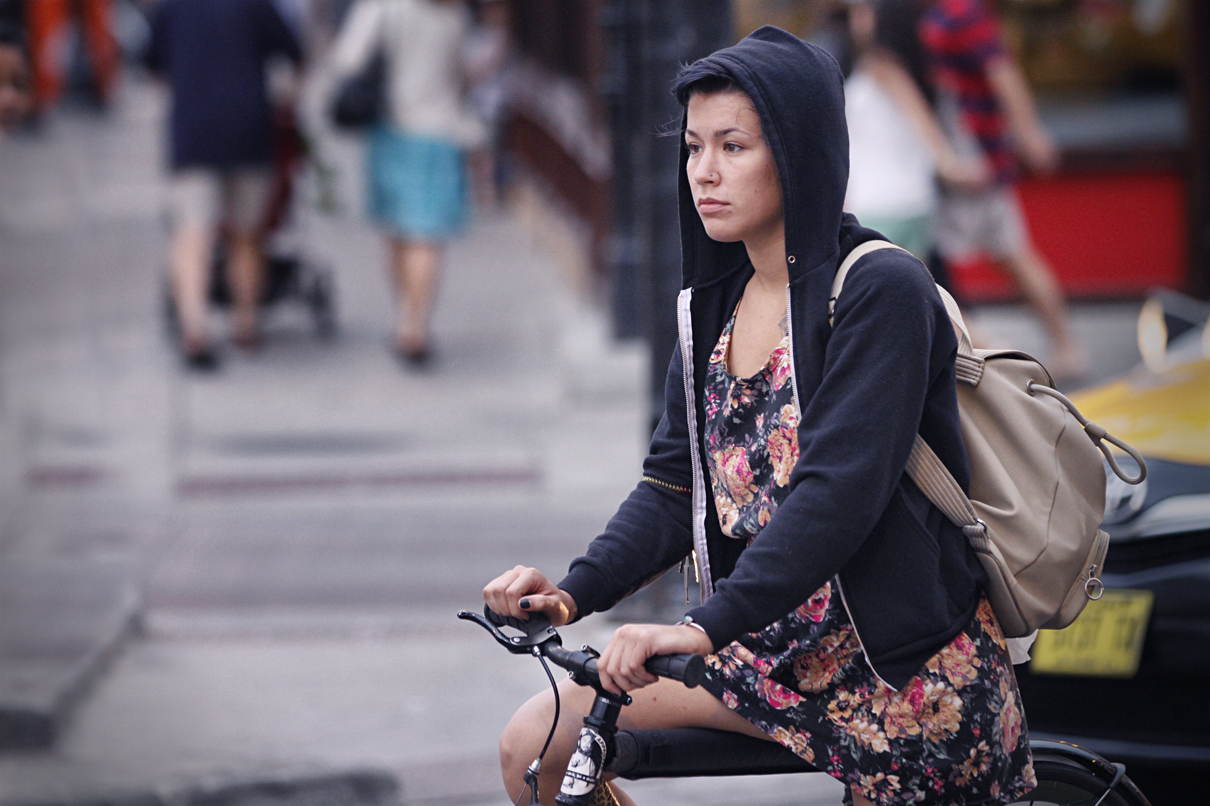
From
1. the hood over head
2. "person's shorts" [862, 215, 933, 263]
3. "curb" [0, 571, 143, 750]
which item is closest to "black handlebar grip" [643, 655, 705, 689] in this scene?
the hood over head

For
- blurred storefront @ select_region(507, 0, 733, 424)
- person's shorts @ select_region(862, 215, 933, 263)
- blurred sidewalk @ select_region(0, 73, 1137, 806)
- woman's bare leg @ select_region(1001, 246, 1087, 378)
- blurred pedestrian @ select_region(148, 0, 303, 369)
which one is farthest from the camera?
blurred pedestrian @ select_region(148, 0, 303, 369)

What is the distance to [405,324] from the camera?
30.8 feet

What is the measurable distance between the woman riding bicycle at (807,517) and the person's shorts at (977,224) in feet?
17.8

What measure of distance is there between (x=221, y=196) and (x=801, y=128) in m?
7.61

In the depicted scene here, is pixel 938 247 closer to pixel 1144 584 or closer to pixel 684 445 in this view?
pixel 1144 584

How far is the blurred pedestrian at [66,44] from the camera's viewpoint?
23938 mm

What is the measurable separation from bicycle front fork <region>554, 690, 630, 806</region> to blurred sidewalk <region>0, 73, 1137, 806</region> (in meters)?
2.13

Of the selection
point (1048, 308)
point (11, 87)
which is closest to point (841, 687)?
point (11, 87)

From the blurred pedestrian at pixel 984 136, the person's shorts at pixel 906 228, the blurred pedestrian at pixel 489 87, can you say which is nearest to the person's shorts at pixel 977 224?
the blurred pedestrian at pixel 984 136

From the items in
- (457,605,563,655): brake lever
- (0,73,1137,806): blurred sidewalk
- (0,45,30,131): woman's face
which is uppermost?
(0,45,30,131): woman's face

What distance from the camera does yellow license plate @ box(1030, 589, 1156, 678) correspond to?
11.8 ft

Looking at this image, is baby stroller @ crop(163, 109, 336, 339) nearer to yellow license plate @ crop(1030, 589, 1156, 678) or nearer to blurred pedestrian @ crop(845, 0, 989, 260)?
blurred pedestrian @ crop(845, 0, 989, 260)

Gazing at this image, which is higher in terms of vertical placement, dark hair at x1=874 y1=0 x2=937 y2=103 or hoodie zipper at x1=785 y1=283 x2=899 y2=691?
dark hair at x1=874 y1=0 x2=937 y2=103

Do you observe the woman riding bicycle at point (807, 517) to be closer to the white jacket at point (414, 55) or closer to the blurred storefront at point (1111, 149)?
the white jacket at point (414, 55)
